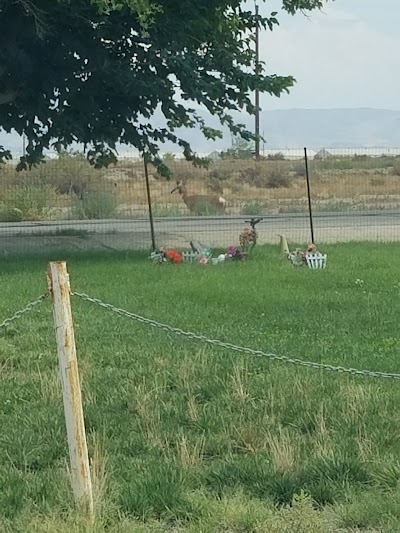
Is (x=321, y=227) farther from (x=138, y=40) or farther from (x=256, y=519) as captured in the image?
(x=256, y=519)

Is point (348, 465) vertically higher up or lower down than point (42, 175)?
lower down

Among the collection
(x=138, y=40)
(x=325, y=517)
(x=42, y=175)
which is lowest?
(x=325, y=517)

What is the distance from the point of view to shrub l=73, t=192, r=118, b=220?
84.4 feet

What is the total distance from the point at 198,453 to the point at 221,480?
474 mm

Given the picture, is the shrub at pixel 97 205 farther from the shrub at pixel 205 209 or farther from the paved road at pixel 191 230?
the shrub at pixel 205 209

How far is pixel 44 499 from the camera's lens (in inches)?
→ 206

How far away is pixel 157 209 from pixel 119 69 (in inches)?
436

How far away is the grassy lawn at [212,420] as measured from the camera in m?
5.06

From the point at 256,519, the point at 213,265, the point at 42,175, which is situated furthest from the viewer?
the point at 42,175

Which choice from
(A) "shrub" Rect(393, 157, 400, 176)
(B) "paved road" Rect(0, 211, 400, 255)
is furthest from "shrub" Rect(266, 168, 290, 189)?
(B) "paved road" Rect(0, 211, 400, 255)

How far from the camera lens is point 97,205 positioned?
2584 cm

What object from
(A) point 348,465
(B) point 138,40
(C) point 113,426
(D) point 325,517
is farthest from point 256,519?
(B) point 138,40

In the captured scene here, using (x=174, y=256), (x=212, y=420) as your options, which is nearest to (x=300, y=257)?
(x=174, y=256)

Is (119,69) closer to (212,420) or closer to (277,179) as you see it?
(212,420)
